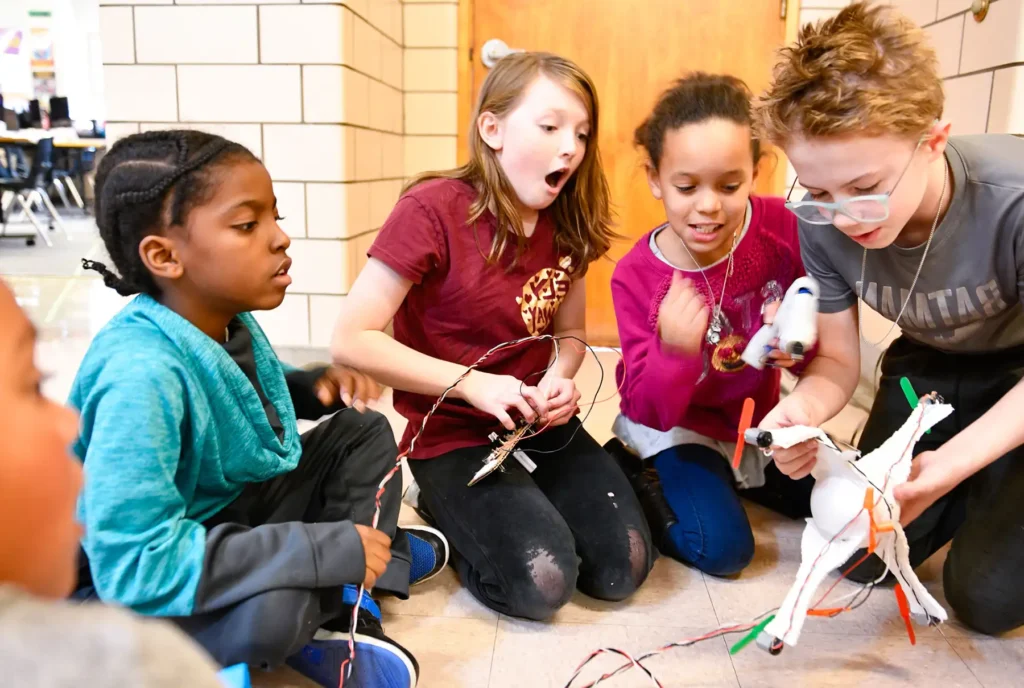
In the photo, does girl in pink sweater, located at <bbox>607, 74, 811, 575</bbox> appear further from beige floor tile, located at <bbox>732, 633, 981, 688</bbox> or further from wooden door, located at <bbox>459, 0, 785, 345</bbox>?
wooden door, located at <bbox>459, 0, 785, 345</bbox>

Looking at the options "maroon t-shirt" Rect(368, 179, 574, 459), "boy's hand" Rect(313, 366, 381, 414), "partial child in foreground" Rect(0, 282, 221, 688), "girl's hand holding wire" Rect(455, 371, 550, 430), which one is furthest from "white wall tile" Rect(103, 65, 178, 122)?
"partial child in foreground" Rect(0, 282, 221, 688)

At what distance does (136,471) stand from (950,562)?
973 millimetres

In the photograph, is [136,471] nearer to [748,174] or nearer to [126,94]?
[748,174]

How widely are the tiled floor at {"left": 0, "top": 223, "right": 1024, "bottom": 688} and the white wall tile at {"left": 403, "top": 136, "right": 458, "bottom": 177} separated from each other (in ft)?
5.04

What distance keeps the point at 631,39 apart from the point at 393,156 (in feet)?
2.53

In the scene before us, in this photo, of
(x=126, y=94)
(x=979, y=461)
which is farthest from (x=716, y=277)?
(x=126, y=94)

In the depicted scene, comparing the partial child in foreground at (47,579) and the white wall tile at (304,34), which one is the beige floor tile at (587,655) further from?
the white wall tile at (304,34)

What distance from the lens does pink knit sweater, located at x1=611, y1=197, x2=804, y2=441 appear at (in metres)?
1.12

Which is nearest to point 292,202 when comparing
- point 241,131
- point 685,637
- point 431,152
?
point 241,131

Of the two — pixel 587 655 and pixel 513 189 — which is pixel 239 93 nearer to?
pixel 513 189

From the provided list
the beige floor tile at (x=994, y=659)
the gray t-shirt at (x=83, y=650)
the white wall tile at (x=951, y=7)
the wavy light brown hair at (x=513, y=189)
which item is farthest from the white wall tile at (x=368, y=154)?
the gray t-shirt at (x=83, y=650)

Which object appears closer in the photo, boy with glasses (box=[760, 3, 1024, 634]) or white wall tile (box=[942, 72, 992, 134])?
boy with glasses (box=[760, 3, 1024, 634])

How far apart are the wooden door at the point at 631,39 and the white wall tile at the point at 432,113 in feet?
0.18

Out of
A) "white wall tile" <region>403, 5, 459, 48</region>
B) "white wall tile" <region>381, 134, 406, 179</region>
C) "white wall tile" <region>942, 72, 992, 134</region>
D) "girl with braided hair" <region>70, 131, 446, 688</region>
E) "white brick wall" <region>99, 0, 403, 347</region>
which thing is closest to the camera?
"girl with braided hair" <region>70, 131, 446, 688</region>
